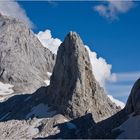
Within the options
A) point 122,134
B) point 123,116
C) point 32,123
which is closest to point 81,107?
point 32,123

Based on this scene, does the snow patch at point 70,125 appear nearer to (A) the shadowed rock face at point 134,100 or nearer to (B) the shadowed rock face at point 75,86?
(B) the shadowed rock face at point 75,86

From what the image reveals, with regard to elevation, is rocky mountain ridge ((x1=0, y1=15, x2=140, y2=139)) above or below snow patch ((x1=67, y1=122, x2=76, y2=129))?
above

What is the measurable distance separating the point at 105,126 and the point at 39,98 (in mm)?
64911

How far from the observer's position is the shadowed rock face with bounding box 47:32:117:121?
182 m

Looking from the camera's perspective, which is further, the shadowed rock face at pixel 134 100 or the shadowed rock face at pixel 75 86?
the shadowed rock face at pixel 75 86

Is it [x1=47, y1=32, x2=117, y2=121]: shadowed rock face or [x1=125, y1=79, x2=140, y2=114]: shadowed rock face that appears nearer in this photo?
[x1=125, y1=79, x2=140, y2=114]: shadowed rock face

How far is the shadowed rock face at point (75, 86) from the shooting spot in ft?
598

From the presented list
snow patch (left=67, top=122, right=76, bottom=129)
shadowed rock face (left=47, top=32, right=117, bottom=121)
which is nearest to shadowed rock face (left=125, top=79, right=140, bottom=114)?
snow patch (left=67, top=122, right=76, bottom=129)

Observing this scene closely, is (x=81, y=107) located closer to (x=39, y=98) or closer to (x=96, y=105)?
(x=96, y=105)

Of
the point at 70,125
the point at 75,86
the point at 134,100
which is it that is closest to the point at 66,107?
the point at 75,86

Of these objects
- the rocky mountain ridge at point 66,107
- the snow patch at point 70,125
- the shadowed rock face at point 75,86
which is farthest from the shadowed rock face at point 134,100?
the shadowed rock face at point 75,86

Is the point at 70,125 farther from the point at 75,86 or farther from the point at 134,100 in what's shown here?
the point at 134,100

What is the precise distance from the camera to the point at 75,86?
186m

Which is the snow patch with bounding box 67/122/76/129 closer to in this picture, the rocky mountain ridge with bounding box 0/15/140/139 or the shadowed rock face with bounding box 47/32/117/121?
the rocky mountain ridge with bounding box 0/15/140/139
